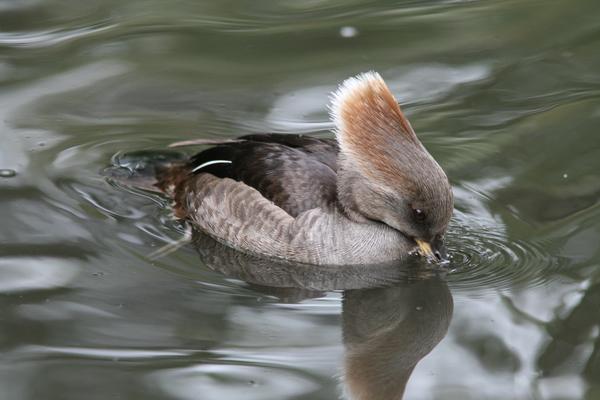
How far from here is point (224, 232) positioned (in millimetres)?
7680

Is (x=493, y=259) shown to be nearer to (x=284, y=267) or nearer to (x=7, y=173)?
(x=284, y=267)

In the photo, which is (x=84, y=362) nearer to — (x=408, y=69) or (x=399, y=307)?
(x=399, y=307)

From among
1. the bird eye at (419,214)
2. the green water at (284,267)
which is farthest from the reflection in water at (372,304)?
the bird eye at (419,214)

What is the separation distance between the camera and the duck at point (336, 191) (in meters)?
6.92

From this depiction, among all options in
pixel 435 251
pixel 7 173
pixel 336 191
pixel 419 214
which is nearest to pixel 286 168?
pixel 336 191

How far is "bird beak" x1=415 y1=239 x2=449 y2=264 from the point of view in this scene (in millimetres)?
7164

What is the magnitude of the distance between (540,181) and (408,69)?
2.11 m

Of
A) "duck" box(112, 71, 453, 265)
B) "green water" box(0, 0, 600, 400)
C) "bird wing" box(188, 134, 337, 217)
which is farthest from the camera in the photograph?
"bird wing" box(188, 134, 337, 217)

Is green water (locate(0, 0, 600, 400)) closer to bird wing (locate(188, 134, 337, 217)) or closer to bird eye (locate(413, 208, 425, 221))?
bird eye (locate(413, 208, 425, 221))

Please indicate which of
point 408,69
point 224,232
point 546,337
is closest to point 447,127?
point 408,69

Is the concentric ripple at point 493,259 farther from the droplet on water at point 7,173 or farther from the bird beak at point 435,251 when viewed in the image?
the droplet on water at point 7,173

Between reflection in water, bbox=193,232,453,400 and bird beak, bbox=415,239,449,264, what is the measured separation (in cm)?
10

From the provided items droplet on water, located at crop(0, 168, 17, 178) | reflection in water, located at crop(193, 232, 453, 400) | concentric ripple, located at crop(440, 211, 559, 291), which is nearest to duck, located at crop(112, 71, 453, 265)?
reflection in water, located at crop(193, 232, 453, 400)

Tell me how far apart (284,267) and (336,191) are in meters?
0.61
